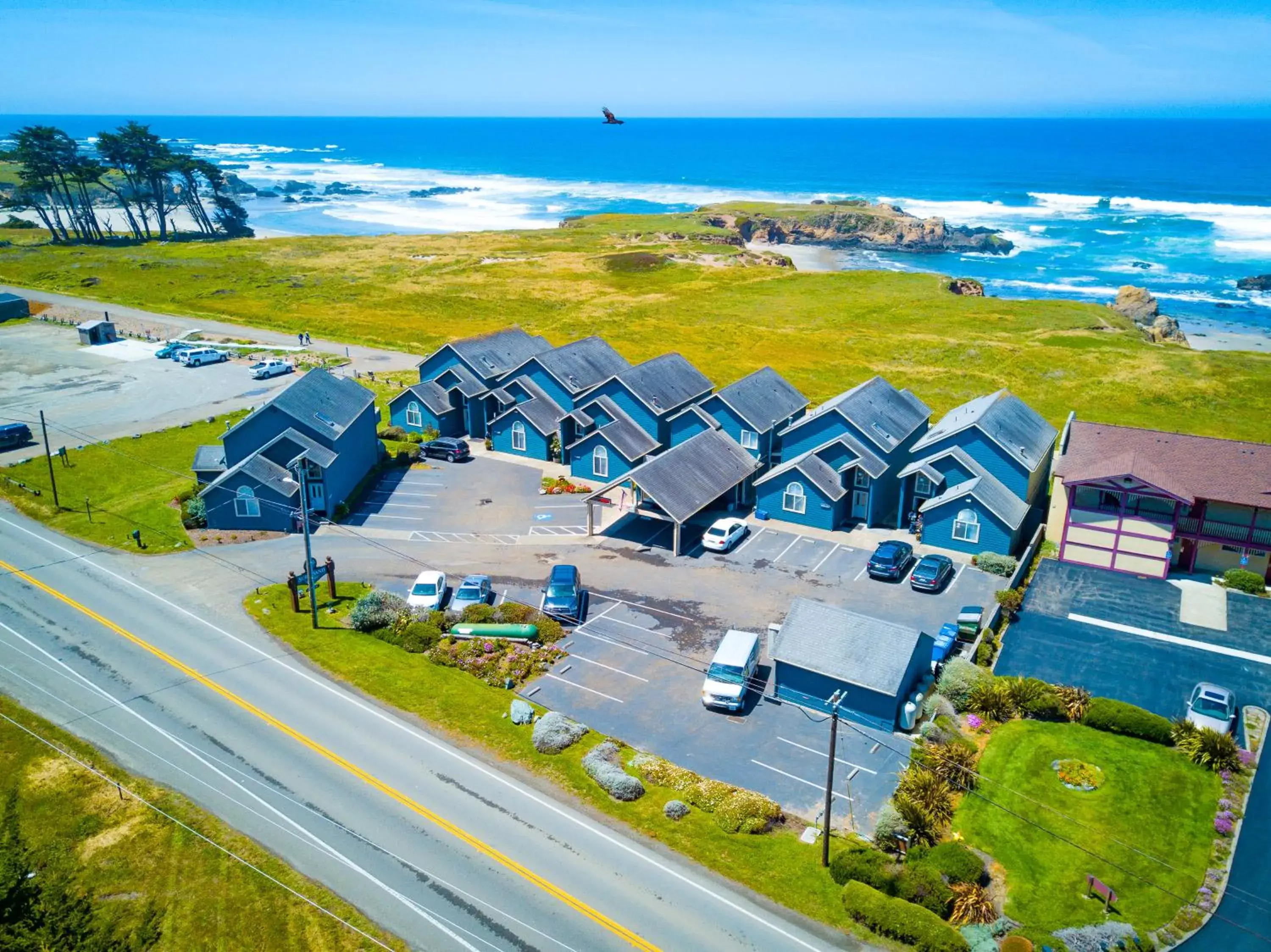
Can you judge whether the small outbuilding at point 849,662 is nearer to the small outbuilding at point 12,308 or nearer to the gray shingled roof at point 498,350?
the gray shingled roof at point 498,350

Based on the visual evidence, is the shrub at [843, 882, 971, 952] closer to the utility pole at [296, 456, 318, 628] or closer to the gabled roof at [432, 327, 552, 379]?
the utility pole at [296, 456, 318, 628]

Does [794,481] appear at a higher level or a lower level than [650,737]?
higher

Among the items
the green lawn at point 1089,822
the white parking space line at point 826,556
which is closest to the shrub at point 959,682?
the green lawn at point 1089,822

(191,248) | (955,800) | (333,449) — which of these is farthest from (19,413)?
(191,248)

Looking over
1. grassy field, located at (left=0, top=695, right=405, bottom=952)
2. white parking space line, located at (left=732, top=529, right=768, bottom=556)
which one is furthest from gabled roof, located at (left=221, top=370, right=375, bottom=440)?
grassy field, located at (left=0, top=695, right=405, bottom=952)

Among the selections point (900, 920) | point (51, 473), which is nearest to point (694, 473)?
point (900, 920)

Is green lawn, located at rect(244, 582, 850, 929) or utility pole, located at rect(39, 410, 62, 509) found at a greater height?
utility pole, located at rect(39, 410, 62, 509)

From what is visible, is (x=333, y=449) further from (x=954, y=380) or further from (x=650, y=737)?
(x=954, y=380)
